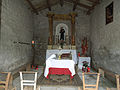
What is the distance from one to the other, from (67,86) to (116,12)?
346 cm

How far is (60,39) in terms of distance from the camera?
8.63m

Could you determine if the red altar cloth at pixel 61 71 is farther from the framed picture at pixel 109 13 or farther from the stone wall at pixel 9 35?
the framed picture at pixel 109 13

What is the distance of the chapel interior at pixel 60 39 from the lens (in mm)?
4305

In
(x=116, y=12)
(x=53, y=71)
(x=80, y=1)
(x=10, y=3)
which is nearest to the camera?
(x=53, y=71)

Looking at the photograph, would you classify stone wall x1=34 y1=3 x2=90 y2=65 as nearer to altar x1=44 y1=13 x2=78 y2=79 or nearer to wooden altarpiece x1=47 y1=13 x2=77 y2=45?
altar x1=44 y1=13 x2=78 y2=79

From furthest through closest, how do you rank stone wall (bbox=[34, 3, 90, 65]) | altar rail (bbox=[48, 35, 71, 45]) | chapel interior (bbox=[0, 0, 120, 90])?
stone wall (bbox=[34, 3, 90, 65])
altar rail (bbox=[48, 35, 71, 45])
chapel interior (bbox=[0, 0, 120, 90])

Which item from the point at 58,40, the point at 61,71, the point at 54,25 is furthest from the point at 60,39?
the point at 61,71

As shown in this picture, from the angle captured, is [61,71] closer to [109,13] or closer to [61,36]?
[109,13]

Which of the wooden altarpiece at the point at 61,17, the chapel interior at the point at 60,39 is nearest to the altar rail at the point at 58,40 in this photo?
the chapel interior at the point at 60,39

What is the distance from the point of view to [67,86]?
3.60 meters

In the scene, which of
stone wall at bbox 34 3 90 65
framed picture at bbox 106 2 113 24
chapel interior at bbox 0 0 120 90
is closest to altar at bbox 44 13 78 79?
chapel interior at bbox 0 0 120 90

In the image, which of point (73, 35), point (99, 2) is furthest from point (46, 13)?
point (99, 2)

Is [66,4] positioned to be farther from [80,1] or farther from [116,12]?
[116,12]

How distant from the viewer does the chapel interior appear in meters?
4.30
